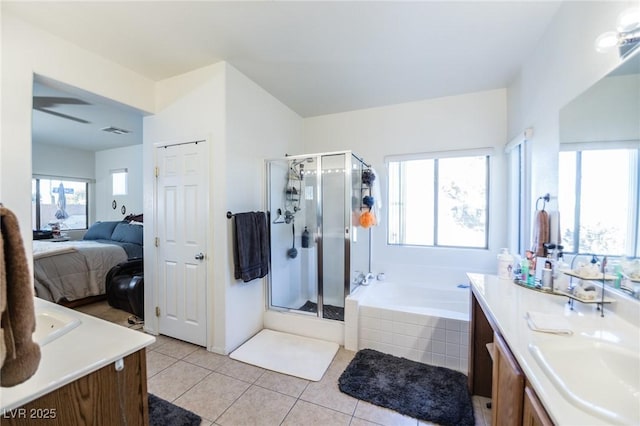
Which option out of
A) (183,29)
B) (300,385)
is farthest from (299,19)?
(300,385)

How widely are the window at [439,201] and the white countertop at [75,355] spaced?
2.99 meters

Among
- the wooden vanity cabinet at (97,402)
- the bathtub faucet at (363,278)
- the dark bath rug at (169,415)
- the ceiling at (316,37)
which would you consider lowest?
the dark bath rug at (169,415)

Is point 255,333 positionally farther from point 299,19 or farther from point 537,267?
point 299,19

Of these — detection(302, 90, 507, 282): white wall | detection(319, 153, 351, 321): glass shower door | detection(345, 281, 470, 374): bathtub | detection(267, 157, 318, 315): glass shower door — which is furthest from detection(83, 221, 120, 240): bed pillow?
detection(345, 281, 470, 374): bathtub

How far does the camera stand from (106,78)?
237 cm

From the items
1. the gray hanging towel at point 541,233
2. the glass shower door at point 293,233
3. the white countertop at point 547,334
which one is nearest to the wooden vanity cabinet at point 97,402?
the white countertop at point 547,334

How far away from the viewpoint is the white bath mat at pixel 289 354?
2.23 m

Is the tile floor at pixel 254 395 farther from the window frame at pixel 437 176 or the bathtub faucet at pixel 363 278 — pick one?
the window frame at pixel 437 176

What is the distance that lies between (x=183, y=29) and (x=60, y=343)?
2.13 m

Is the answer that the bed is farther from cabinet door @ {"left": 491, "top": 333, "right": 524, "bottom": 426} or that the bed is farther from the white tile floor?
cabinet door @ {"left": 491, "top": 333, "right": 524, "bottom": 426}

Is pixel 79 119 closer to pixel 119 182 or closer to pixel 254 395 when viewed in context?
pixel 119 182

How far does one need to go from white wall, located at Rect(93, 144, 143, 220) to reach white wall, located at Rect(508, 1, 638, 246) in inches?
252

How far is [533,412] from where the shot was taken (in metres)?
0.86

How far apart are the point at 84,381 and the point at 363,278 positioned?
272 centimetres
